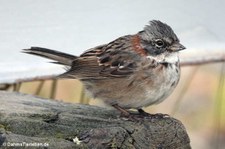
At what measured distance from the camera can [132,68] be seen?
5.63 m

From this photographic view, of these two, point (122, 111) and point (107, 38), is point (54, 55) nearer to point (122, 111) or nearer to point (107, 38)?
point (122, 111)

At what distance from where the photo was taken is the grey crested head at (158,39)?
18.6 feet

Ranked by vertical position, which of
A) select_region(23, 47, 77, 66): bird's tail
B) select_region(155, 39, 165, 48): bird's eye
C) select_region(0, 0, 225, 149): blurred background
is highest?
select_region(155, 39, 165, 48): bird's eye

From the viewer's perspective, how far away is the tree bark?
4516 millimetres

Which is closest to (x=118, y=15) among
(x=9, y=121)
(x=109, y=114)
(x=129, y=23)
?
(x=129, y=23)

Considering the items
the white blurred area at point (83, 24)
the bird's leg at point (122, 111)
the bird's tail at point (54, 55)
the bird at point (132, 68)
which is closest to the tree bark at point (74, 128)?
the bird's leg at point (122, 111)

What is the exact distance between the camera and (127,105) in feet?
18.2

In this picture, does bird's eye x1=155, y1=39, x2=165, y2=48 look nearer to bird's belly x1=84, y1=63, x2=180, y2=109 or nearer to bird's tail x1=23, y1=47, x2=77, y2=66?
bird's belly x1=84, y1=63, x2=180, y2=109

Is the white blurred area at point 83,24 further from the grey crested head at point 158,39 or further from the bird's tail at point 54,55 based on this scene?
the grey crested head at point 158,39

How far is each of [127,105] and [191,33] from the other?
108 inches

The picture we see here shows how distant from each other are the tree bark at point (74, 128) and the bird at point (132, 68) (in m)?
0.17

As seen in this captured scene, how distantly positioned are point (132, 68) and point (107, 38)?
2.12 meters

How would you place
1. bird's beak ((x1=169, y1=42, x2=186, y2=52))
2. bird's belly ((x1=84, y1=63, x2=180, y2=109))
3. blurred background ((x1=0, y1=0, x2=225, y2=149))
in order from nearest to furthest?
bird's belly ((x1=84, y1=63, x2=180, y2=109))
bird's beak ((x1=169, y1=42, x2=186, y2=52))
blurred background ((x1=0, y1=0, x2=225, y2=149))

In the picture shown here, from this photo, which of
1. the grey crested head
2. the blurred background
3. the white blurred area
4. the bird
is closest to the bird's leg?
the bird
